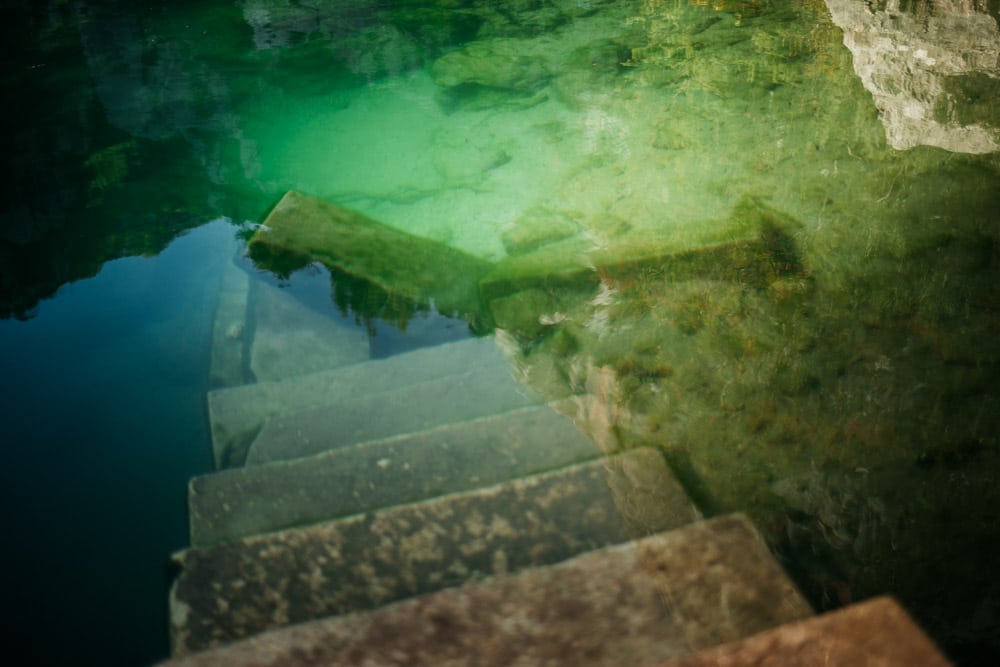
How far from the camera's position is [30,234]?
13.7 feet

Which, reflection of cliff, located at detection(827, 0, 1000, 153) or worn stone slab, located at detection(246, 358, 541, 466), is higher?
reflection of cliff, located at detection(827, 0, 1000, 153)

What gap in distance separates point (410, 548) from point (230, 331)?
6.91ft

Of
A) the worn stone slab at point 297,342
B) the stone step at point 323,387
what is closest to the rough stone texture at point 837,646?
the stone step at point 323,387

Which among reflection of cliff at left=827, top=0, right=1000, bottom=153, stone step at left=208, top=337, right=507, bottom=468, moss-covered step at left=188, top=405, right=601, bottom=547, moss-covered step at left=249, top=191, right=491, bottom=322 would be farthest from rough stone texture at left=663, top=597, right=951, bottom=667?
reflection of cliff at left=827, top=0, right=1000, bottom=153

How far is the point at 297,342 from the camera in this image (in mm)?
3195

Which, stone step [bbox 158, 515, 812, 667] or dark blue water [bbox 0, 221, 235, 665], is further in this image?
dark blue water [bbox 0, 221, 235, 665]

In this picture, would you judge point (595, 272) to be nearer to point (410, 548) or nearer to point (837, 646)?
point (410, 548)

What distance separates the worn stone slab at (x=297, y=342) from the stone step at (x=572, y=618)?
5.78ft

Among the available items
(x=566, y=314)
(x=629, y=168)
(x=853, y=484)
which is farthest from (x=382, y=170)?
(x=853, y=484)

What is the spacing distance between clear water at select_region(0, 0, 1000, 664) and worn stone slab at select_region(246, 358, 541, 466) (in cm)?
18

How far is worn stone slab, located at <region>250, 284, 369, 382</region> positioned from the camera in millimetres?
3057

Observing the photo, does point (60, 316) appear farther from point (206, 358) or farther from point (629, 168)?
point (629, 168)

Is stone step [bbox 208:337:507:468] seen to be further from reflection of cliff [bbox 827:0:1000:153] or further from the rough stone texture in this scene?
reflection of cliff [bbox 827:0:1000:153]

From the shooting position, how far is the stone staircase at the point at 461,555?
129cm
